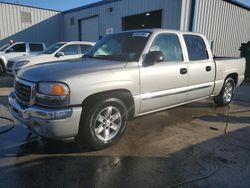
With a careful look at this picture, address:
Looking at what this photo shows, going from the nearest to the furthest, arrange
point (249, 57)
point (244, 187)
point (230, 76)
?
point (244, 187) < point (230, 76) < point (249, 57)

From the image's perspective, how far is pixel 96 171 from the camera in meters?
2.92

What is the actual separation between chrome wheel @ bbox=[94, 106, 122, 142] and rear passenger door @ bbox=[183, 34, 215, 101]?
1864 millimetres

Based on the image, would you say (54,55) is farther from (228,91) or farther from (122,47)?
(228,91)

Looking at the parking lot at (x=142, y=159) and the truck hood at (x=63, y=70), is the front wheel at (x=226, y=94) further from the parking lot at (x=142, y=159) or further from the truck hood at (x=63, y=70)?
the truck hood at (x=63, y=70)

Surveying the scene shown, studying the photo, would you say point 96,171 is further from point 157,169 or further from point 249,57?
point 249,57

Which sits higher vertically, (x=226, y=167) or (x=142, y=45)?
(x=142, y=45)

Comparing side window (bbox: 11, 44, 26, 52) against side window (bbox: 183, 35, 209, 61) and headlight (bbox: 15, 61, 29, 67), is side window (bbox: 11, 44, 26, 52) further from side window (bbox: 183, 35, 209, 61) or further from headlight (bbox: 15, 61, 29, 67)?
side window (bbox: 183, 35, 209, 61)

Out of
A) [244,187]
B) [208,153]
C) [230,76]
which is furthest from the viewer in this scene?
[230,76]

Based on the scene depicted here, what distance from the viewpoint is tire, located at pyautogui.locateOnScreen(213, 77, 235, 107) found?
19.6ft

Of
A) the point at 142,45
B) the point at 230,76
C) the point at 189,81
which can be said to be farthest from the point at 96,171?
the point at 230,76

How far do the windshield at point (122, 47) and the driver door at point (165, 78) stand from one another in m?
0.23

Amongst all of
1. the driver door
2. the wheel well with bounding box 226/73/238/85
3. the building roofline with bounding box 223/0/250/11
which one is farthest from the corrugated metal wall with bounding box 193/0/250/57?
the driver door

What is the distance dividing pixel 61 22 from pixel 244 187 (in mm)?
22669

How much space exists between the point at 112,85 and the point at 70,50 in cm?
700
